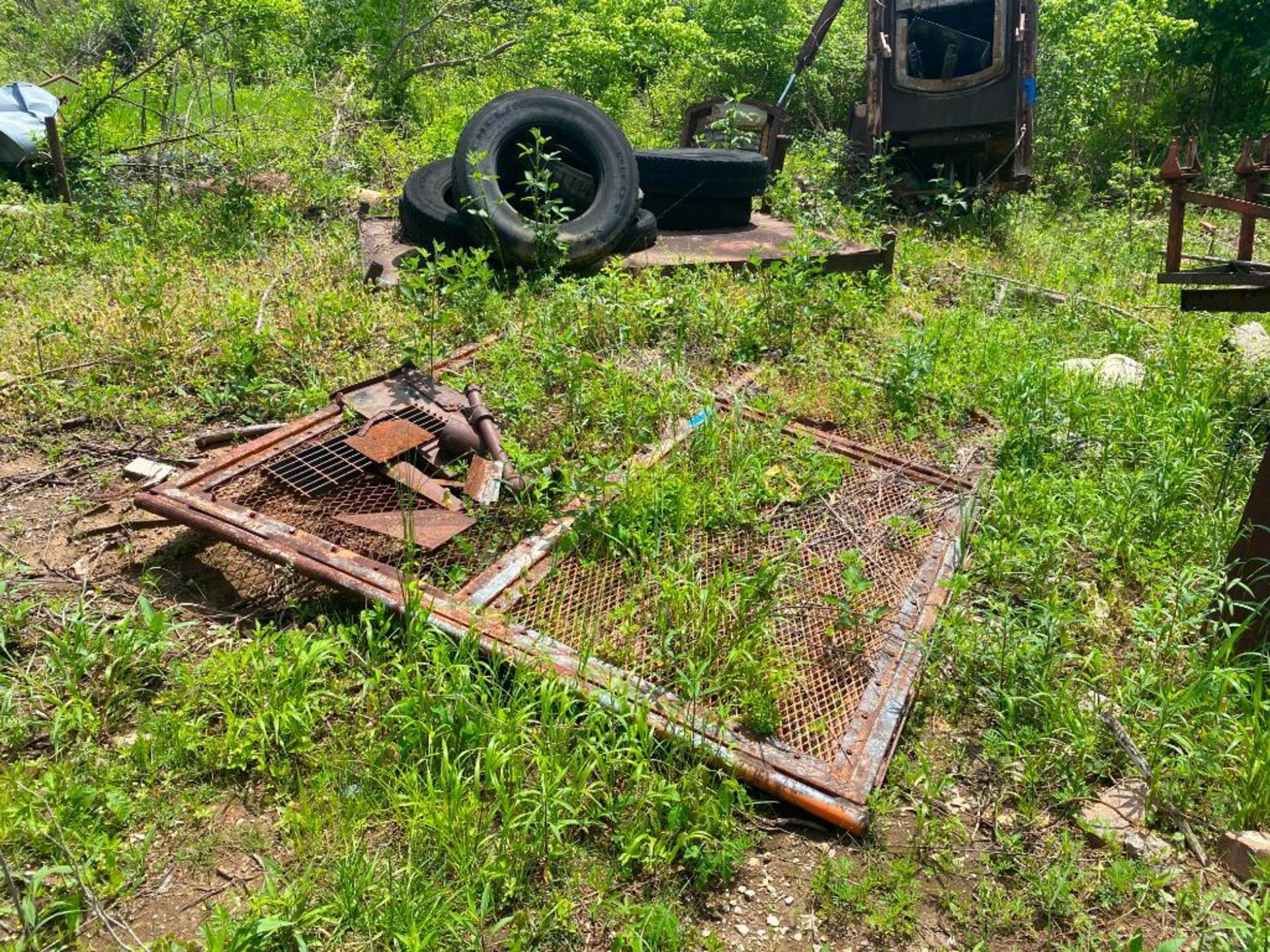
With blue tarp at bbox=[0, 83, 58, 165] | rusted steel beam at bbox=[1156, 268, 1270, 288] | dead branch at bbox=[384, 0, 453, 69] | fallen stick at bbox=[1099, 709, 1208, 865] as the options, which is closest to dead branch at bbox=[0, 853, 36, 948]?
fallen stick at bbox=[1099, 709, 1208, 865]

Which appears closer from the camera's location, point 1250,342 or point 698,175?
point 1250,342

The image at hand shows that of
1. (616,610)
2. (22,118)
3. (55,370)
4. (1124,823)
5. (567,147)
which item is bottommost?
(1124,823)

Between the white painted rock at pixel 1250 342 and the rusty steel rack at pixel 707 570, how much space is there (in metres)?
2.27

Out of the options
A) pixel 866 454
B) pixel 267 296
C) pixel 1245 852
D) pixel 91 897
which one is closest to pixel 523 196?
pixel 267 296

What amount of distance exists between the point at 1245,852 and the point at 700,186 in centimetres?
527

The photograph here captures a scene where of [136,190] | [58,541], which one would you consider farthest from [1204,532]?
[136,190]

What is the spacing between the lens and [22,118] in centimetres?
699

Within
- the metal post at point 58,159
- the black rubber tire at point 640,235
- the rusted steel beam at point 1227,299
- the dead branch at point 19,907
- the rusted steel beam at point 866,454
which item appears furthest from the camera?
the metal post at point 58,159

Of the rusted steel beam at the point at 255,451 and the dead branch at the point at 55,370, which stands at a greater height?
the dead branch at the point at 55,370

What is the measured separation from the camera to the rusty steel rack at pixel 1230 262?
4176mm

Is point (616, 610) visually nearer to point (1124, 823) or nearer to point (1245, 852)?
point (1124, 823)

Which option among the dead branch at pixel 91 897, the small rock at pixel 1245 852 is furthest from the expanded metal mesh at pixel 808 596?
the dead branch at pixel 91 897

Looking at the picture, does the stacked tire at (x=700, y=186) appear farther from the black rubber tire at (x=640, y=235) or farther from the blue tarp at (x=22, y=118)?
the blue tarp at (x=22, y=118)

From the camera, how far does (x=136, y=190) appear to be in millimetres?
6652
